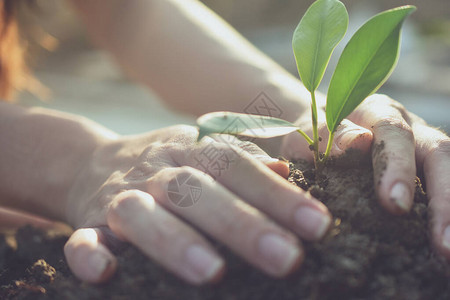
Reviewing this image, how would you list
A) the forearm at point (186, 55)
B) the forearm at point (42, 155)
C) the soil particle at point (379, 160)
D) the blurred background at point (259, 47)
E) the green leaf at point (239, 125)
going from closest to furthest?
the green leaf at point (239, 125)
the soil particle at point (379, 160)
the forearm at point (42, 155)
the forearm at point (186, 55)
the blurred background at point (259, 47)

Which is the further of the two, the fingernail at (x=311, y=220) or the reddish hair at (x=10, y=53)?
the reddish hair at (x=10, y=53)

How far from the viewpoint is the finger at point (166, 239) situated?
484 mm

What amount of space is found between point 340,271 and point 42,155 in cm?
83

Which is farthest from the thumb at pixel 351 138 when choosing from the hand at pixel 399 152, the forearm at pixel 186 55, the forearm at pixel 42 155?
→ the forearm at pixel 42 155

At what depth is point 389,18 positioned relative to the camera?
530mm

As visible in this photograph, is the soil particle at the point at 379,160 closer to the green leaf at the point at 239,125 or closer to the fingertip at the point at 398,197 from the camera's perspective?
the fingertip at the point at 398,197

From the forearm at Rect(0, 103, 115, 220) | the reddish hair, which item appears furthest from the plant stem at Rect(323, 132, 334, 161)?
the reddish hair

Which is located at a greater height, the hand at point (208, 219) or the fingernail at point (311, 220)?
the fingernail at point (311, 220)

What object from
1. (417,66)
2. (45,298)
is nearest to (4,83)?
(45,298)

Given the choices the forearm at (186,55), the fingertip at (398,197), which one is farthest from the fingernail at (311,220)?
the forearm at (186,55)

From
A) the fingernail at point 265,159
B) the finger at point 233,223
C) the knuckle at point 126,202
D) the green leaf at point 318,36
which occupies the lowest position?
the knuckle at point 126,202

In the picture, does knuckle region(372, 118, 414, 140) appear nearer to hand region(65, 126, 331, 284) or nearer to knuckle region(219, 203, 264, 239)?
hand region(65, 126, 331, 284)

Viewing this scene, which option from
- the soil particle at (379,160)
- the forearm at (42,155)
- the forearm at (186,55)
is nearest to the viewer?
the soil particle at (379,160)

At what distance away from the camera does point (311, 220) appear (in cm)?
50
